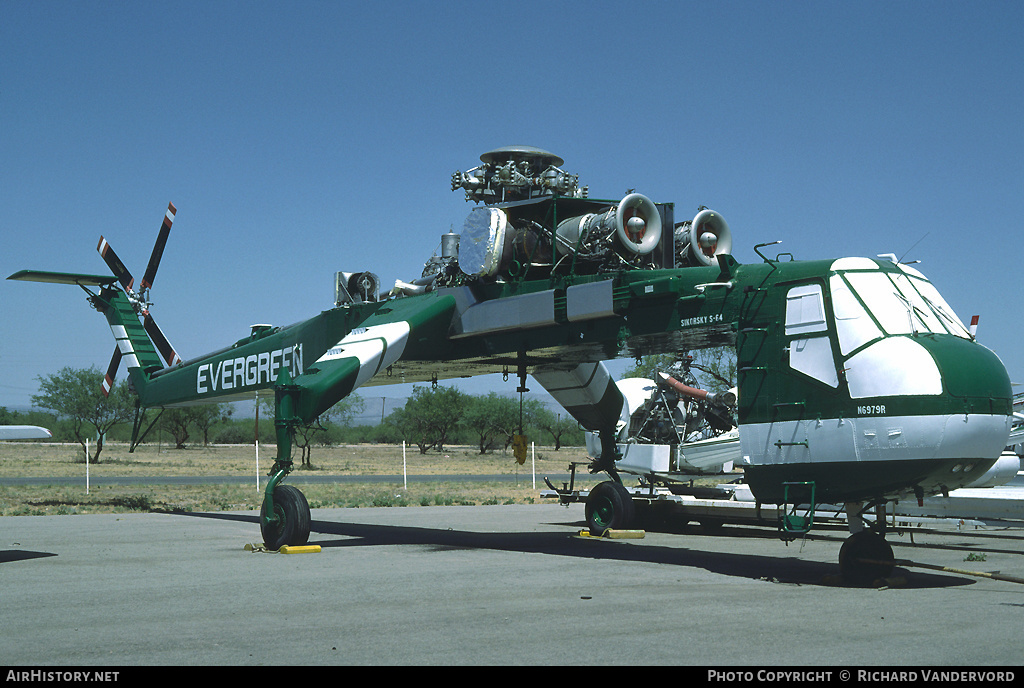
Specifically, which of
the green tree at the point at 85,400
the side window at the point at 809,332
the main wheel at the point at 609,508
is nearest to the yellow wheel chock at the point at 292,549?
the main wheel at the point at 609,508

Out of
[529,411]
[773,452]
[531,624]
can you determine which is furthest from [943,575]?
[529,411]

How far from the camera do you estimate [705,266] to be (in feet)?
43.5

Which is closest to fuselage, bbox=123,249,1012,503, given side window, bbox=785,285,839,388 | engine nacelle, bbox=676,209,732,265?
side window, bbox=785,285,839,388

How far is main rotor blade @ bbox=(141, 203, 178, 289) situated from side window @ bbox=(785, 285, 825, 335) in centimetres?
1671

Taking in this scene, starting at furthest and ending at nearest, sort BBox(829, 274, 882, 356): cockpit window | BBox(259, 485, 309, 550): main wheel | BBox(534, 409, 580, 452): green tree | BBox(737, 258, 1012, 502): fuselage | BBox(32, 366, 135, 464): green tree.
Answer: BBox(534, 409, 580, 452): green tree → BBox(32, 366, 135, 464): green tree → BBox(259, 485, 309, 550): main wheel → BBox(829, 274, 882, 356): cockpit window → BBox(737, 258, 1012, 502): fuselage

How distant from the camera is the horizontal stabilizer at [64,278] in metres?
20.8

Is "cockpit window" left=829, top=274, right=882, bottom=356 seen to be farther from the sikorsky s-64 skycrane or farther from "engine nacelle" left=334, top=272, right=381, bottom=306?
"engine nacelle" left=334, top=272, right=381, bottom=306

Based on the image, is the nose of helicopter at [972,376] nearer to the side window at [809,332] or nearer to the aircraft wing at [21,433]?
the side window at [809,332]

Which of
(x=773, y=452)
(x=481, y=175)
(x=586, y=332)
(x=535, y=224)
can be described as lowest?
(x=773, y=452)

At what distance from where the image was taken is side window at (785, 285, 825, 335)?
11.1 metres

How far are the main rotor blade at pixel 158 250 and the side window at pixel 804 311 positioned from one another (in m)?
16.7

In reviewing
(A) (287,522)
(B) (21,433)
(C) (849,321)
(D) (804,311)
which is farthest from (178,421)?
(C) (849,321)
